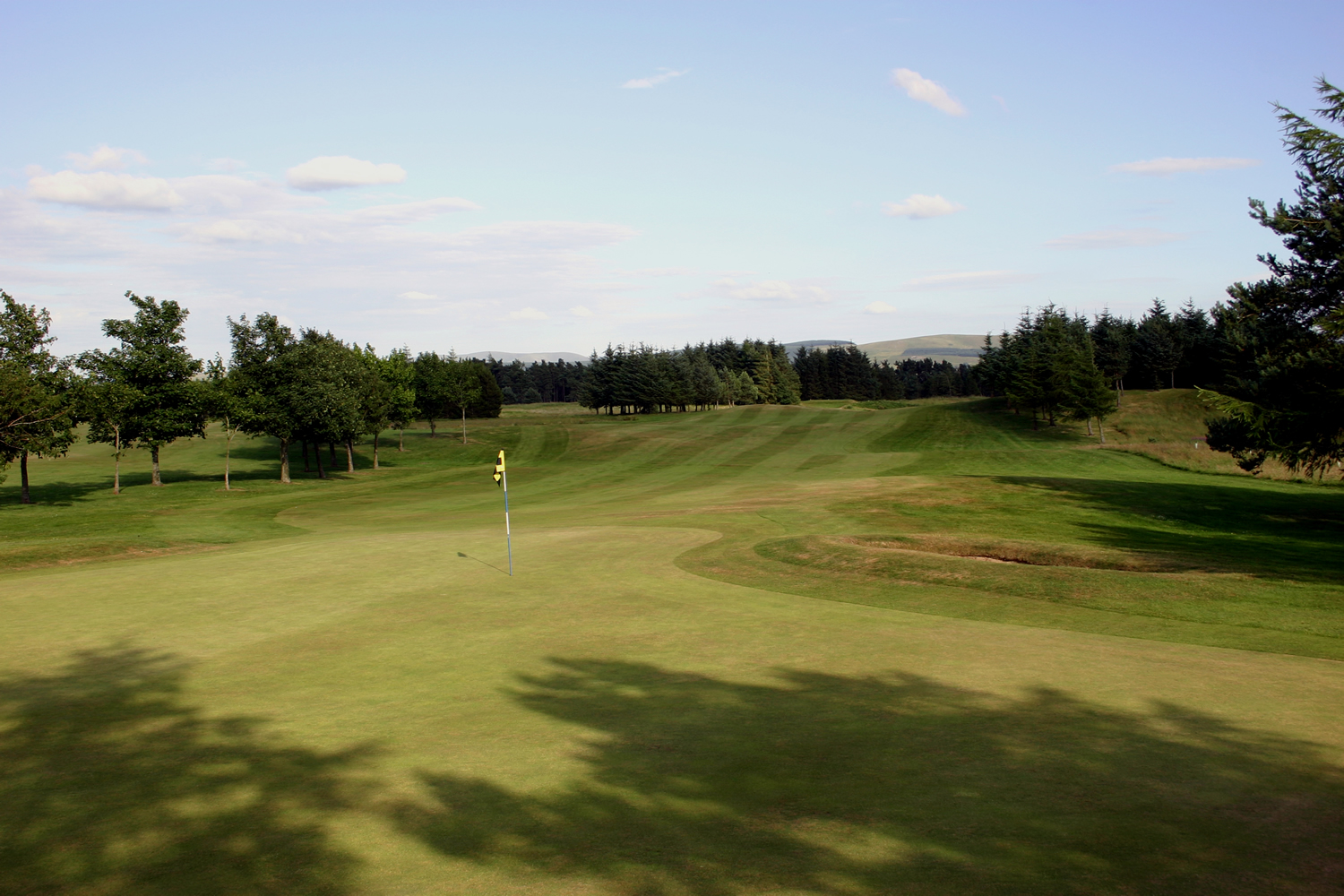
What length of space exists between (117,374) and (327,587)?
42239 millimetres

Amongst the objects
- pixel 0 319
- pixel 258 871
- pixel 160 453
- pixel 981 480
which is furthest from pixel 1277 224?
pixel 160 453

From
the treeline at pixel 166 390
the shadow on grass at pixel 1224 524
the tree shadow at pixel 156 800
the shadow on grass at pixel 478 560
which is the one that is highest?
the treeline at pixel 166 390

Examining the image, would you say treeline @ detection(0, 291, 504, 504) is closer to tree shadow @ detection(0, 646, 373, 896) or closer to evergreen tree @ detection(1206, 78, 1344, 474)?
tree shadow @ detection(0, 646, 373, 896)

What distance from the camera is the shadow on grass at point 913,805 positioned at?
6.40 meters

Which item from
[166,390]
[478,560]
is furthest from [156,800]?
[166,390]

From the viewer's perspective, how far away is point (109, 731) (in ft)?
33.8

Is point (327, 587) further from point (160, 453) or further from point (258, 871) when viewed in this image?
point (160, 453)

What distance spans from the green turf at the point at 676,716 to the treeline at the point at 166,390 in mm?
21566

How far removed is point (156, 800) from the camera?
816 cm

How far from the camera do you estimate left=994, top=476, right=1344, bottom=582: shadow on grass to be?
856 inches

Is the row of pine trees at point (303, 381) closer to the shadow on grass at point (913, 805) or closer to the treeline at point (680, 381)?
the treeline at point (680, 381)

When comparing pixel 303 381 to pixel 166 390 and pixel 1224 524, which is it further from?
pixel 1224 524

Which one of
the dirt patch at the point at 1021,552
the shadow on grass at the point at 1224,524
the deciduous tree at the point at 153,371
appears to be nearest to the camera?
the dirt patch at the point at 1021,552

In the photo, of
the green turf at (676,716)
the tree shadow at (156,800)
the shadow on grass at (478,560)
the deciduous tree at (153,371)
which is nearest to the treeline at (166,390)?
the deciduous tree at (153,371)
